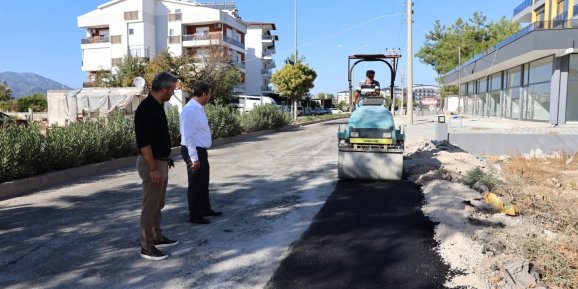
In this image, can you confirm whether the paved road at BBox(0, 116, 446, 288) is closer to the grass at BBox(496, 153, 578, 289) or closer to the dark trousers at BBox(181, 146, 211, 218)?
the dark trousers at BBox(181, 146, 211, 218)

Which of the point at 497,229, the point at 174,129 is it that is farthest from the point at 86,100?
the point at 497,229

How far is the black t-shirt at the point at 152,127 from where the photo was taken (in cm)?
438

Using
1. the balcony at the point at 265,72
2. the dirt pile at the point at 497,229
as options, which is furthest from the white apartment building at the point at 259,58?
the dirt pile at the point at 497,229

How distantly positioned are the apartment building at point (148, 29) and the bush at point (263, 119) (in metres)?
28.4

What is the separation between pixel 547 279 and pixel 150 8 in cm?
5737

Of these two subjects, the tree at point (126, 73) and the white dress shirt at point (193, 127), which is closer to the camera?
the white dress shirt at point (193, 127)

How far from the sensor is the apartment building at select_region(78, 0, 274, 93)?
53719 millimetres

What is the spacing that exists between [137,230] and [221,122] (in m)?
12.8

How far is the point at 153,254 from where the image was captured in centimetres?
462

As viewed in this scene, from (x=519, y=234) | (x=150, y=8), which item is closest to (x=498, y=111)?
(x=519, y=234)

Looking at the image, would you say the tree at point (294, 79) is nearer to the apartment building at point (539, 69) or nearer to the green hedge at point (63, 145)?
the apartment building at point (539, 69)

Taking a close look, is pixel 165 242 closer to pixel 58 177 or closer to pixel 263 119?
pixel 58 177

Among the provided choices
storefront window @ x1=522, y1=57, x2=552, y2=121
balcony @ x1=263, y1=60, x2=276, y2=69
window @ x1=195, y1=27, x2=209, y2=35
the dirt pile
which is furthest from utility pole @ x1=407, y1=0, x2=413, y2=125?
balcony @ x1=263, y1=60, x2=276, y2=69

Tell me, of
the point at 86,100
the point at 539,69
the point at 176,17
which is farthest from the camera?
the point at 176,17
